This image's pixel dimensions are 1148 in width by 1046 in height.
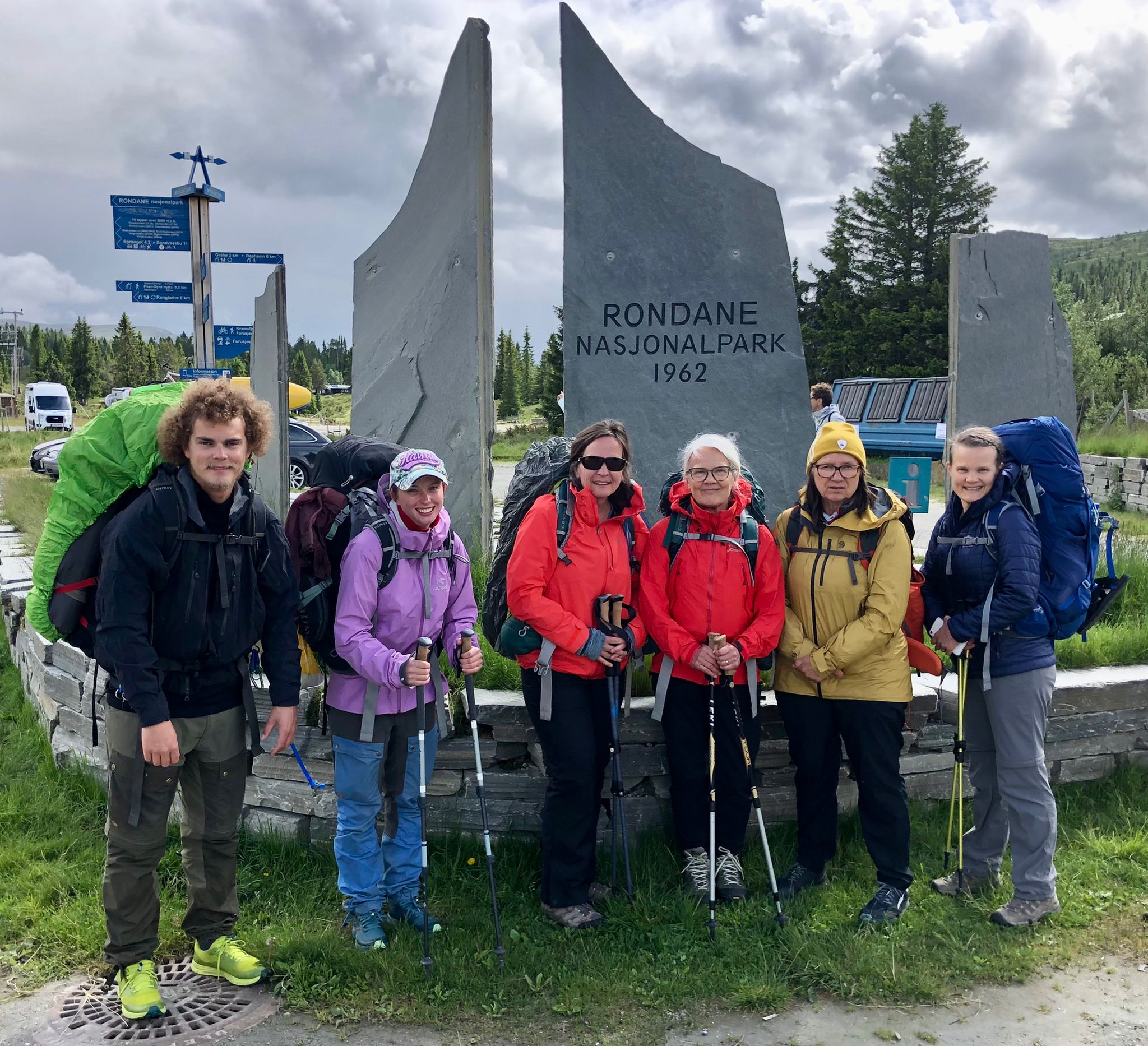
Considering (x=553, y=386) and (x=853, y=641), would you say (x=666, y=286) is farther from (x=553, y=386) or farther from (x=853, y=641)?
(x=553, y=386)

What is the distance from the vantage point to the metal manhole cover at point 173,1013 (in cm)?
308

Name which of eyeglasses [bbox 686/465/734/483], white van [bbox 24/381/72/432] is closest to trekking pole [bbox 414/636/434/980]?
eyeglasses [bbox 686/465/734/483]

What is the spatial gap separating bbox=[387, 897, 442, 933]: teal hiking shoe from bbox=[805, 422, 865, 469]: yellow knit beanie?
2.34 m

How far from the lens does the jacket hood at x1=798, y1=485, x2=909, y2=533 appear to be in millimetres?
3695

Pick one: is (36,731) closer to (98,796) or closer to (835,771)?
(98,796)

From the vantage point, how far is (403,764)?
3.59m

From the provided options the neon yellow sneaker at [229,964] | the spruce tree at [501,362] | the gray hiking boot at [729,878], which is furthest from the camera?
the spruce tree at [501,362]

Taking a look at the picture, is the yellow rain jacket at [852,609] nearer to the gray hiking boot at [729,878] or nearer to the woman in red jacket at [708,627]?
the woman in red jacket at [708,627]

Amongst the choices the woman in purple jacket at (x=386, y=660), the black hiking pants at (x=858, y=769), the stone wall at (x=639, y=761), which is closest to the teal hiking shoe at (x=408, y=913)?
the woman in purple jacket at (x=386, y=660)

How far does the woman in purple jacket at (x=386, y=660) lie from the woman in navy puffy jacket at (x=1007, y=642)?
1.99 metres

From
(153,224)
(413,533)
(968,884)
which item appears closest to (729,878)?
(968,884)

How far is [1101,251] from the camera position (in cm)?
18125

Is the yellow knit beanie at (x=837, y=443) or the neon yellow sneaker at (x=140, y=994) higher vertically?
the yellow knit beanie at (x=837, y=443)

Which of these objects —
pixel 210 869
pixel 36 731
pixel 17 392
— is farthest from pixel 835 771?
pixel 17 392
